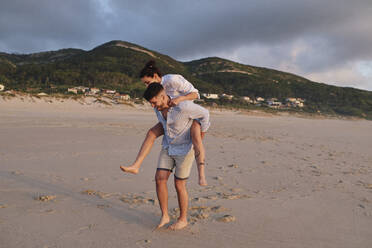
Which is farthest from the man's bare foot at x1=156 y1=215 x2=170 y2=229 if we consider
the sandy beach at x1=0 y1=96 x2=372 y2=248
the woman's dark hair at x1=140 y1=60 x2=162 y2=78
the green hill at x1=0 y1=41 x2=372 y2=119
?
the green hill at x1=0 y1=41 x2=372 y2=119

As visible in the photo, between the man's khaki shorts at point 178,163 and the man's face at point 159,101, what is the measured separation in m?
0.47

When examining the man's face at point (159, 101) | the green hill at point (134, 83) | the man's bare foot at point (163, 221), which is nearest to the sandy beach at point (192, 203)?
the man's bare foot at point (163, 221)

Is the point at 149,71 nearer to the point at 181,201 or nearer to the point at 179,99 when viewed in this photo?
the point at 179,99

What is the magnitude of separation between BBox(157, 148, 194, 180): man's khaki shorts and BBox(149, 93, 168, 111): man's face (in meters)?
0.47

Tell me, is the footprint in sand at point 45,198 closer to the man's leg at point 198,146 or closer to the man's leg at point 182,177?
the man's leg at point 182,177

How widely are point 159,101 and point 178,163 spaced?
0.64 m

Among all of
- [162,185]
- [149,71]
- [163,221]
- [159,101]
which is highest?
[149,71]

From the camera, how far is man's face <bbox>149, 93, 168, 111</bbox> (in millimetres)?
2279

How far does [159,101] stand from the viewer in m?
2.29

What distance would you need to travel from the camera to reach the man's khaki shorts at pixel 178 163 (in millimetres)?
2438

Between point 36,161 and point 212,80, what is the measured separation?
91011mm

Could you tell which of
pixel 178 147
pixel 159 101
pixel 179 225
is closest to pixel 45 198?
pixel 179 225

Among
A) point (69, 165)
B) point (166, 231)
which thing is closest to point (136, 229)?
point (166, 231)

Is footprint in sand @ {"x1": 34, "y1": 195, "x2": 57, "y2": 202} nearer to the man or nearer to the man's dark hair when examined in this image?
the man
